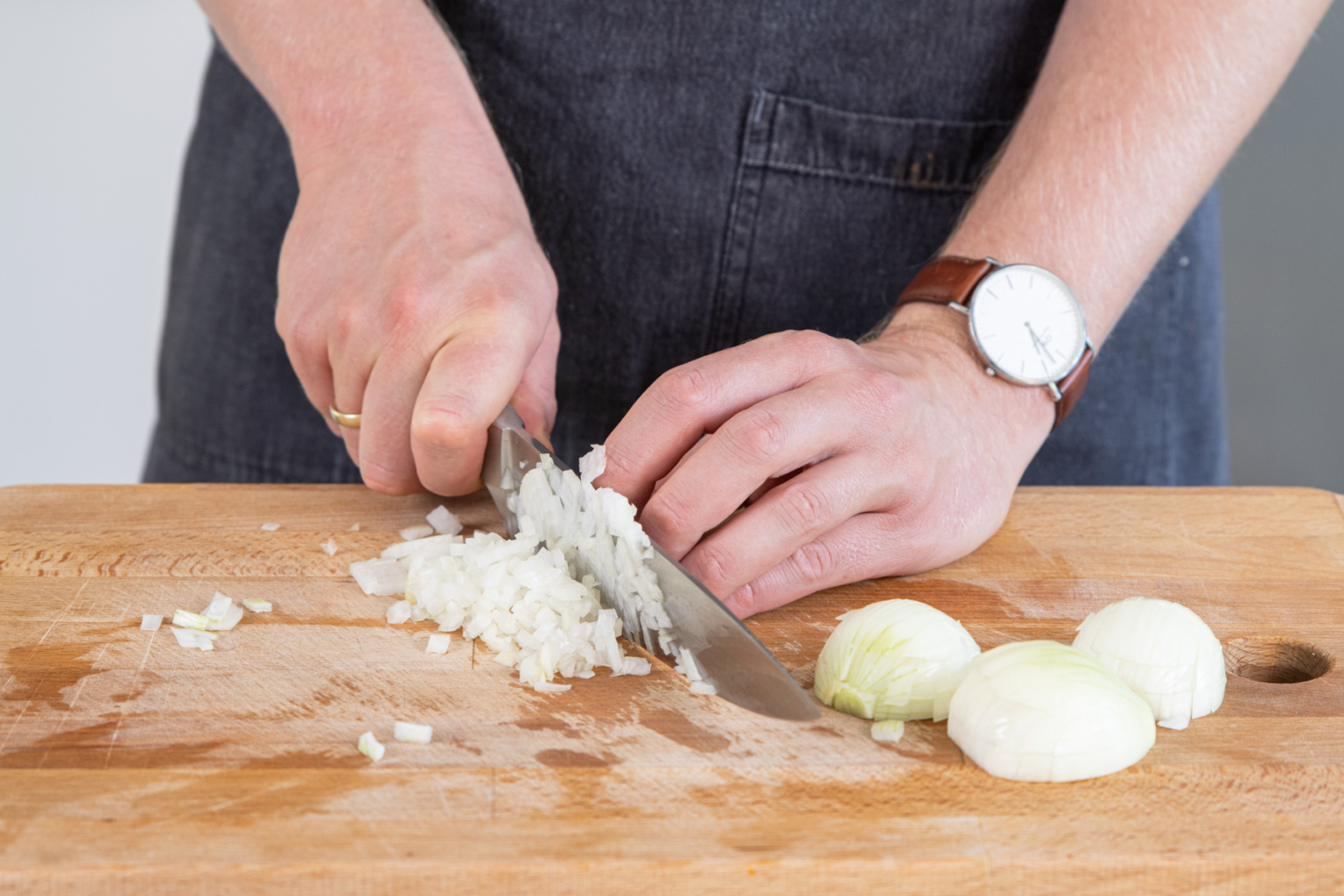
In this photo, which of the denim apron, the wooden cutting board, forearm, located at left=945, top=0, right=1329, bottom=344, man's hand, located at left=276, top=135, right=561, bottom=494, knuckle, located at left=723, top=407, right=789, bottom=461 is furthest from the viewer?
the denim apron

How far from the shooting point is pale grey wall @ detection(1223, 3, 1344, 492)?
9.29 feet

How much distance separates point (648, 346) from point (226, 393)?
66cm

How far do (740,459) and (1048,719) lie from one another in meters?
0.33

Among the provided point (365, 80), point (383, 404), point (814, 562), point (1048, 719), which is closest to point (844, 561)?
point (814, 562)

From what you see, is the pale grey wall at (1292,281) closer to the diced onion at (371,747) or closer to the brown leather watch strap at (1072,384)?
the brown leather watch strap at (1072,384)

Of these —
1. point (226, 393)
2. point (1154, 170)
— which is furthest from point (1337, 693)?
point (226, 393)

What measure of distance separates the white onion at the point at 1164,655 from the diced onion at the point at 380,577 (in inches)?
24.9

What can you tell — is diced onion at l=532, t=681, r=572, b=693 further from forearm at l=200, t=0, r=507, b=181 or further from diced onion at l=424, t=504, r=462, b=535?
forearm at l=200, t=0, r=507, b=181

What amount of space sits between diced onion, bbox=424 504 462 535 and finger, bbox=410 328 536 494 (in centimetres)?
10

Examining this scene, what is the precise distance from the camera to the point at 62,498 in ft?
4.02

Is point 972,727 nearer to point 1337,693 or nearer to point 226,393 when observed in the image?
point 1337,693

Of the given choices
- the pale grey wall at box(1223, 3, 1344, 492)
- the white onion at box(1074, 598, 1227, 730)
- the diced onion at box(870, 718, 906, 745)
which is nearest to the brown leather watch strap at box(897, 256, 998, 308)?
the white onion at box(1074, 598, 1227, 730)

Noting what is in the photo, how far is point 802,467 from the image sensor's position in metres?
1.04

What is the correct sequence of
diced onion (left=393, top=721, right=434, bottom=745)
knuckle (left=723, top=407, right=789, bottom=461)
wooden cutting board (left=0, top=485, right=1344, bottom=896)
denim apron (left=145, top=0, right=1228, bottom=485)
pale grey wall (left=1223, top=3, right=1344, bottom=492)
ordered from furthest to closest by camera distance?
1. pale grey wall (left=1223, top=3, right=1344, bottom=492)
2. denim apron (left=145, top=0, right=1228, bottom=485)
3. knuckle (left=723, top=407, right=789, bottom=461)
4. diced onion (left=393, top=721, right=434, bottom=745)
5. wooden cutting board (left=0, top=485, right=1344, bottom=896)
